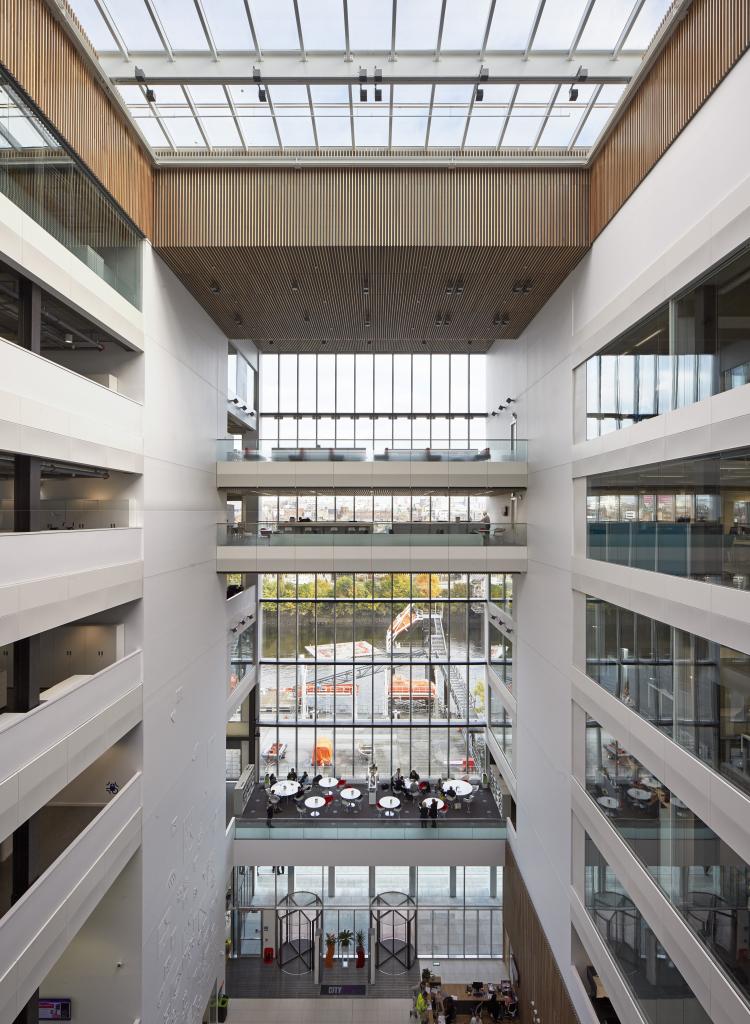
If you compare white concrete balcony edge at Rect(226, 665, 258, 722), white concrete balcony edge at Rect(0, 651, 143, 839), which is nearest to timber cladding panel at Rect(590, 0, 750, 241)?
white concrete balcony edge at Rect(0, 651, 143, 839)

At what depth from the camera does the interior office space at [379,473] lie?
684 centimetres

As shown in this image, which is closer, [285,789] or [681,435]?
[681,435]

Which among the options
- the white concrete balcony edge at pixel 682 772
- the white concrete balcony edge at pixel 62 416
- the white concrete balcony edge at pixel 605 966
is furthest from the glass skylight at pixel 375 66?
the white concrete balcony edge at pixel 605 966

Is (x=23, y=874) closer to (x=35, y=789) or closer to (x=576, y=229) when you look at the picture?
(x=35, y=789)

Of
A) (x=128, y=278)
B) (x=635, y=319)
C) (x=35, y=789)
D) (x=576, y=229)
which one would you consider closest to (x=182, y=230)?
(x=128, y=278)

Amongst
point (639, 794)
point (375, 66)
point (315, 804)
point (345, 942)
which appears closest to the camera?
point (639, 794)

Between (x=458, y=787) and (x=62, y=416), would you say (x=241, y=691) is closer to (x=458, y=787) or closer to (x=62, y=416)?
(x=458, y=787)

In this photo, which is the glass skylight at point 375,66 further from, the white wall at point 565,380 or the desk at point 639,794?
the desk at point 639,794

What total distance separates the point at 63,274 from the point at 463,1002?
20.5 meters

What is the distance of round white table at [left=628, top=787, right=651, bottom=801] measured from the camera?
326 inches

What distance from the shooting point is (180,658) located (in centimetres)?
1240

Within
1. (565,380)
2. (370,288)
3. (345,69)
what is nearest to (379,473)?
(370,288)

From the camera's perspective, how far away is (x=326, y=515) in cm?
2439

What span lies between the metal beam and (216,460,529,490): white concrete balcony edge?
8.65m
